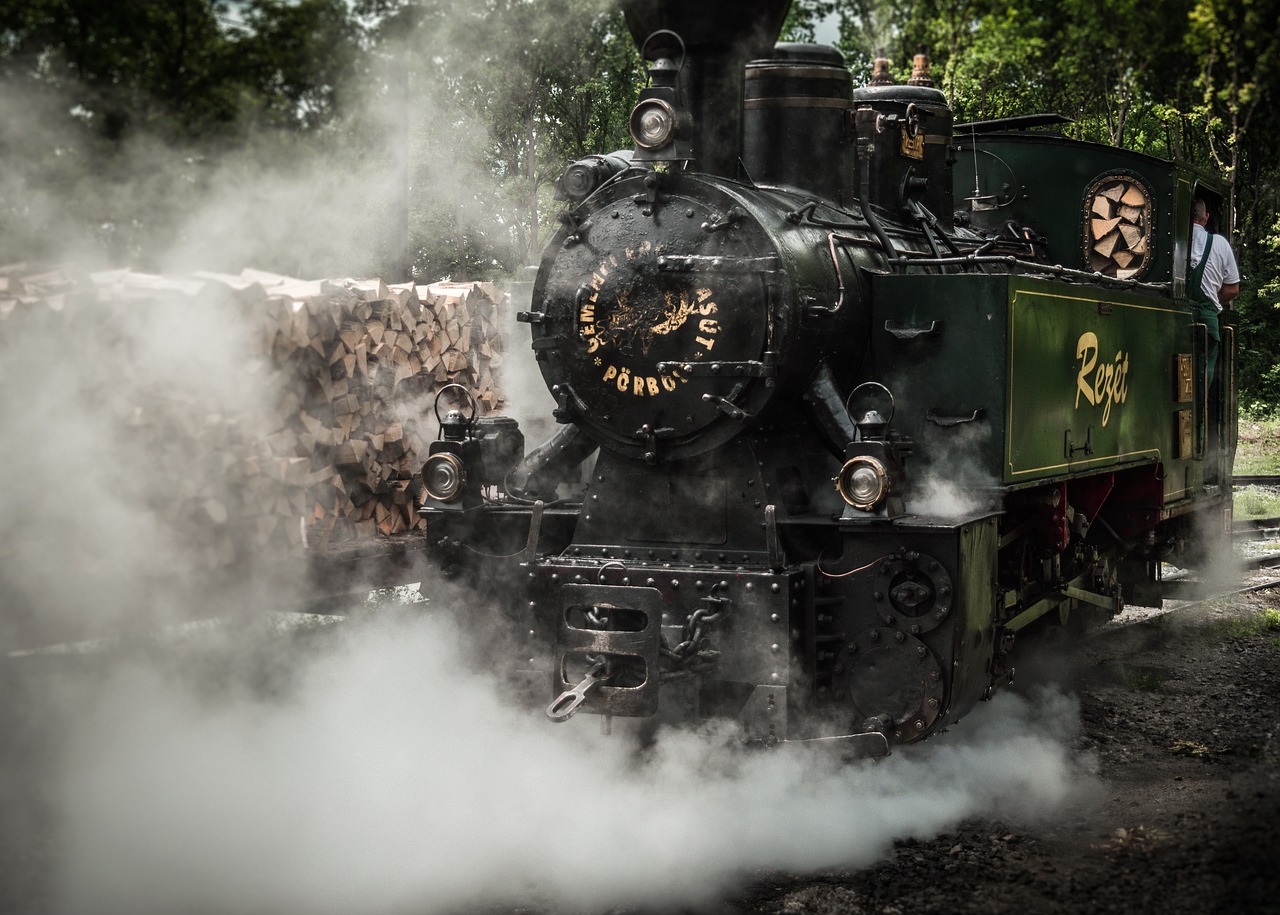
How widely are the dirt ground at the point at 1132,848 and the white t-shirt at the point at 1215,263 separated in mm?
2635

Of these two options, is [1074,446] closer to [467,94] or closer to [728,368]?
[728,368]

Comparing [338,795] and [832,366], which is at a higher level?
[832,366]

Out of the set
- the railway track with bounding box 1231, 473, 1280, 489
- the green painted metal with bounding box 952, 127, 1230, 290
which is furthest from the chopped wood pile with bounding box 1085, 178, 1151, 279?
the railway track with bounding box 1231, 473, 1280, 489

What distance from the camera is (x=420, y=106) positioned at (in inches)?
273

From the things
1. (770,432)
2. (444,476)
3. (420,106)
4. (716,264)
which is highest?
(420,106)

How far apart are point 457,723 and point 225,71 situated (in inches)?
98.5

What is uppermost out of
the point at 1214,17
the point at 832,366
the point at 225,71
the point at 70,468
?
→ the point at 1214,17

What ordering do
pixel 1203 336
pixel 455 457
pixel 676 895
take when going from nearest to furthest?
1. pixel 676 895
2. pixel 455 457
3. pixel 1203 336

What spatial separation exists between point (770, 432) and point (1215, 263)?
405 cm

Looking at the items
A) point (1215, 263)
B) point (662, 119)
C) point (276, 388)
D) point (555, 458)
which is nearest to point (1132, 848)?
point (555, 458)

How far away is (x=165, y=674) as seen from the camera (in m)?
5.88

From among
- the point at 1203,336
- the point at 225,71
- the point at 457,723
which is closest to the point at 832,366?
the point at 457,723

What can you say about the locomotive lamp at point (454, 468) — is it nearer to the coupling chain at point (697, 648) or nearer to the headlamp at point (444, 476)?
the headlamp at point (444, 476)

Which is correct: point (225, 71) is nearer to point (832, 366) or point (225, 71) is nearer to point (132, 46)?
point (132, 46)
